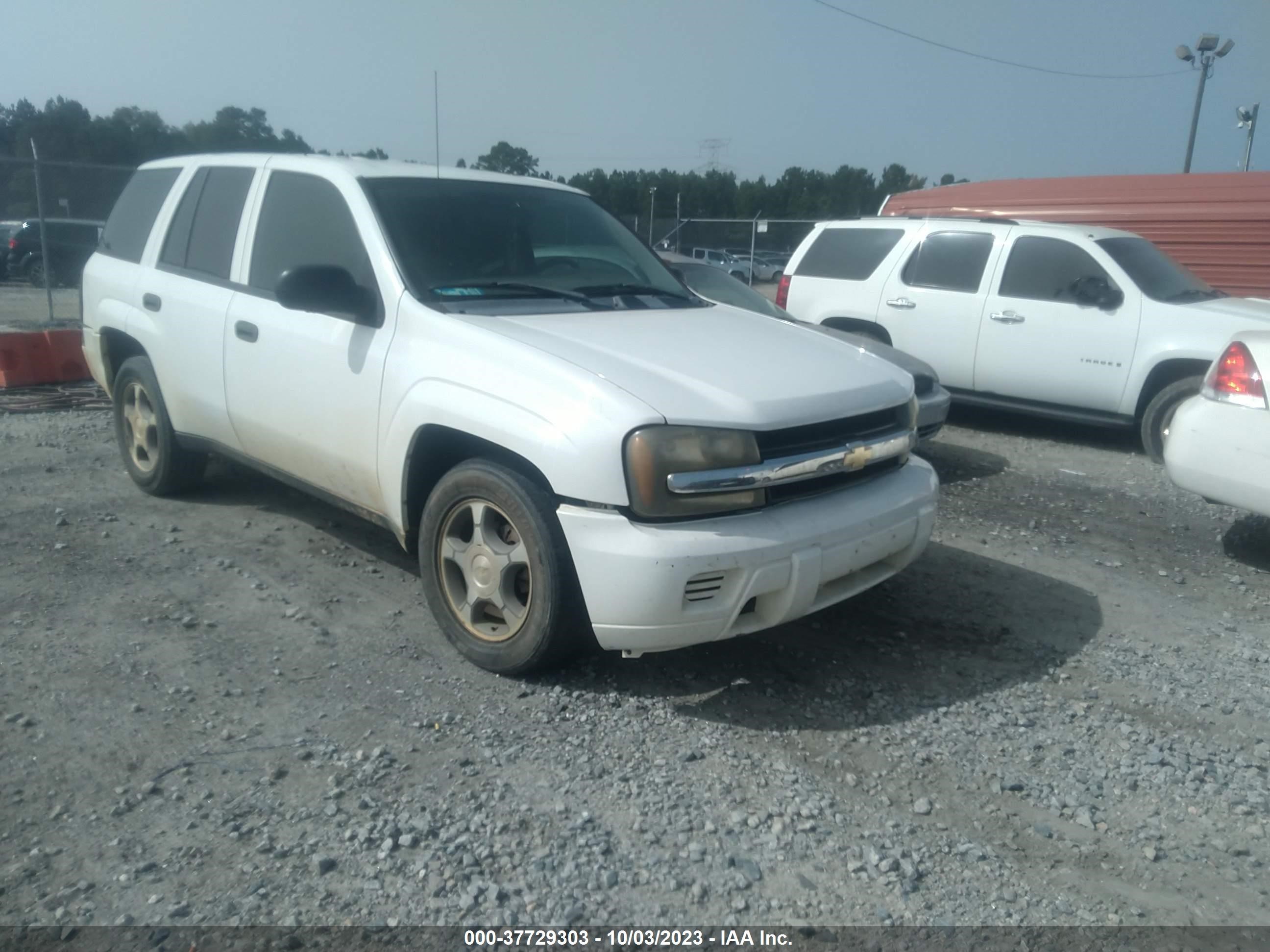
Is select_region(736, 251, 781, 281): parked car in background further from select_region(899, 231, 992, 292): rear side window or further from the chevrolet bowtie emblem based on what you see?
the chevrolet bowtie emblem

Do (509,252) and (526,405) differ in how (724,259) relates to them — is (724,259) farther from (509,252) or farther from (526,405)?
(526,405)

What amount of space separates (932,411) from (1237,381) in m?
1.97

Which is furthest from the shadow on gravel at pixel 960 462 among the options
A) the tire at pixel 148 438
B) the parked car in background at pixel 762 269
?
the parked car in background at pixel 762 269

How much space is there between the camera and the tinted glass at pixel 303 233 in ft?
14.1

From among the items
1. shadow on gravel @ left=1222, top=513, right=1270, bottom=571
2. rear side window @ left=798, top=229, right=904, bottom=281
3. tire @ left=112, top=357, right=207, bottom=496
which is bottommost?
shadow on gravel @ left=1222, top=513, right=1270, bottom=571

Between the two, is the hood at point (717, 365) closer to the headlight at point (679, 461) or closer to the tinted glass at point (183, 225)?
the headlight at point (679, 461)

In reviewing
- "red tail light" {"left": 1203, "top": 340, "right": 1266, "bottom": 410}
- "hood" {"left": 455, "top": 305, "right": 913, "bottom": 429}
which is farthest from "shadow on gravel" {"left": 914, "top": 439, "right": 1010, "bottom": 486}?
"hood" {"left": 455, "top": 305, "right": 913, "bottom": 429}

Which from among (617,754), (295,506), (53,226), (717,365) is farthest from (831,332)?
(53,226)

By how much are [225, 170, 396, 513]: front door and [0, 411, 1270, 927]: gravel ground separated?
62 centimetres

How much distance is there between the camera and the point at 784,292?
A: 977cm

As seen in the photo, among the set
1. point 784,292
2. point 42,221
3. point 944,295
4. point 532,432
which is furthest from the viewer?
point 42,221

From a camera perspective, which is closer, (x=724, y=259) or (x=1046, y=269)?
(x=1046, y=269)

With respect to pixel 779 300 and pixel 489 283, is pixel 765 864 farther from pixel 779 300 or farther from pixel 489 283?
pixel 779 300

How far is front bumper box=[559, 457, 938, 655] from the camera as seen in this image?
3.21 m
